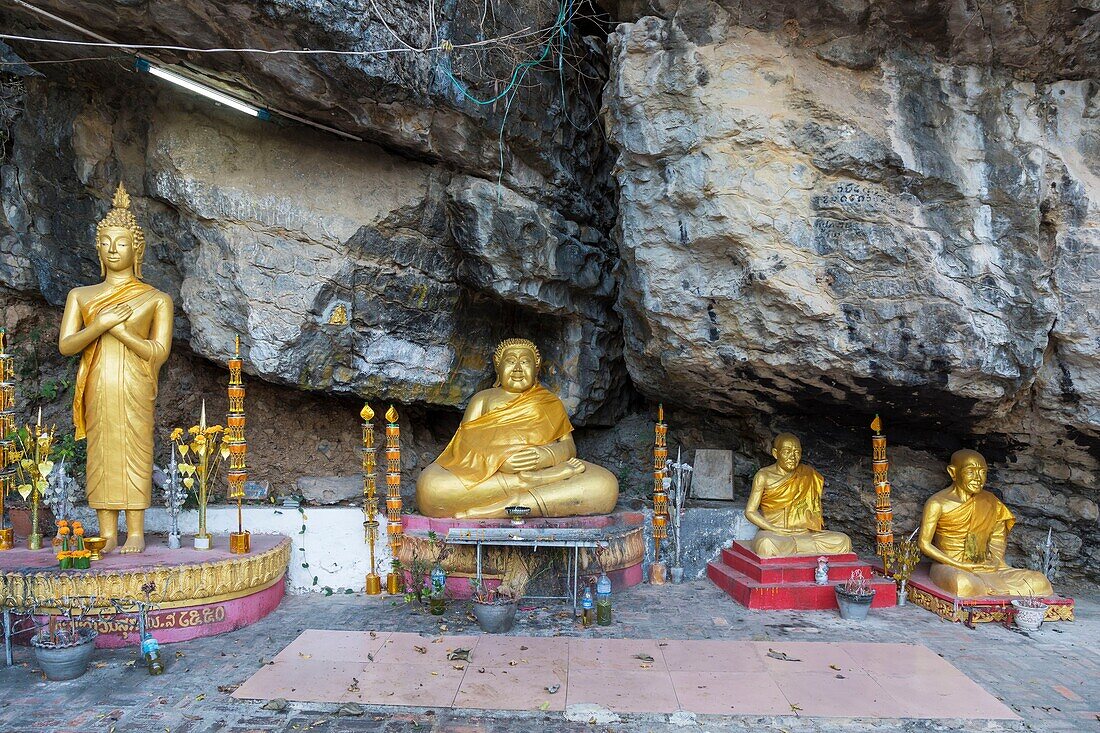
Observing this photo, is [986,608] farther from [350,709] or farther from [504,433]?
[350,709]

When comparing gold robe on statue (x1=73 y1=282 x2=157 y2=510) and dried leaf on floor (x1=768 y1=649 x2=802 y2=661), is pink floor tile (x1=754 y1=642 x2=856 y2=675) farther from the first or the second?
gold robe on statue (x1=73 y1=282 x2=157 y2=510)

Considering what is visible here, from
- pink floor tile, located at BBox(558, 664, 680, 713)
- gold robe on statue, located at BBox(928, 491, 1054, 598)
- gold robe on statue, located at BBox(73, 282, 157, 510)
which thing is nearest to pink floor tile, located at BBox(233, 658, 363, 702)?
pink floor tile, located at BBox(558, 664, 680, 713)

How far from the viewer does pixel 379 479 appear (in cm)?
914

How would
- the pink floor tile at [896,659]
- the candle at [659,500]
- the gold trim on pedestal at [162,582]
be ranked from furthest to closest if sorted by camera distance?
the candle at [659,500]
the gold trim on pedestal at [162,582]
the pink floor tile at [896,659]

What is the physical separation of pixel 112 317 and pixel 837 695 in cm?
668

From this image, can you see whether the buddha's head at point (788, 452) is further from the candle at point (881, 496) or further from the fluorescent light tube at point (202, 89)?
the fluorescent light tube at point (202, 89)

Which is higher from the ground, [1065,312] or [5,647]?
[1065,312]

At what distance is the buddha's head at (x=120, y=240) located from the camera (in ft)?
21.5

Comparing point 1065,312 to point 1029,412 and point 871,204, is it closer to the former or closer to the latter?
point 1029,412

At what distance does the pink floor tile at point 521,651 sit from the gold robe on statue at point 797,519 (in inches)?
103

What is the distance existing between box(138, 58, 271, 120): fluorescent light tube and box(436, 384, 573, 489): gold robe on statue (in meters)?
4.06

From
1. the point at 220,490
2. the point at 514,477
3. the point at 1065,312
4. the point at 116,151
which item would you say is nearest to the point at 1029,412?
the point at 1065,312

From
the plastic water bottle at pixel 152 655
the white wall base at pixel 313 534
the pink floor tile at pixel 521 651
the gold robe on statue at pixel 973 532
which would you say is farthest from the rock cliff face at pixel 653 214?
the plastic water bottle at pixel 152 655

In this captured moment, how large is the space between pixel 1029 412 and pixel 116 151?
1038 cm
